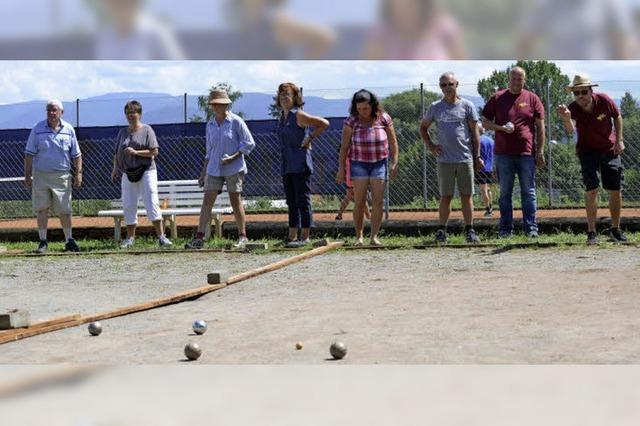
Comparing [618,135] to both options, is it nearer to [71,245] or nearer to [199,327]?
[199,327]

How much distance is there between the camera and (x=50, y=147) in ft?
40.6

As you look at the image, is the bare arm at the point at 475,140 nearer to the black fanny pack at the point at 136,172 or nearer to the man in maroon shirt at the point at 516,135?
the man in maroon shirt at the point at 516,135

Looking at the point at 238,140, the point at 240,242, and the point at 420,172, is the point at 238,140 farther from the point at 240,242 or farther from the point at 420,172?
the point at 420,172

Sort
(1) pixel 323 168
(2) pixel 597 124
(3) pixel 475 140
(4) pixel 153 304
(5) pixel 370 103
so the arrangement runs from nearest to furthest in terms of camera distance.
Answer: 1. (4) pixel 153 304
2. (2) pixel 597 124
3. (5) pixel 370 103
4. (3) pixel 475 140
5. (1) pixel 323 168

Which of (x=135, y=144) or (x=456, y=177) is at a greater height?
(x=135, y=144)

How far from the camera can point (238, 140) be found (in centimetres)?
1204

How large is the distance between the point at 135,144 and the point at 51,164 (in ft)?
3.14

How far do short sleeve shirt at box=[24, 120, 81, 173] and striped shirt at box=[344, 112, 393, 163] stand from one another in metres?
3.20

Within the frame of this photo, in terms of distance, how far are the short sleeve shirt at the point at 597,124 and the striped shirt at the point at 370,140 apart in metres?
1.84

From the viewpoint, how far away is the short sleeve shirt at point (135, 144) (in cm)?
1246

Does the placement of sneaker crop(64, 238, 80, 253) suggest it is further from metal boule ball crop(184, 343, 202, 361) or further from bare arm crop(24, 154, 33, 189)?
metal boule ball crop(184, 343, 202, 361)

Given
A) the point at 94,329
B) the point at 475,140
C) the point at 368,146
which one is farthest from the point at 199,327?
the point at 475,140

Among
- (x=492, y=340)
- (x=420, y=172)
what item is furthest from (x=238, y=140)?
(x=420, y=172)

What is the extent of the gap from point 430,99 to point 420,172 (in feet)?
9.53
